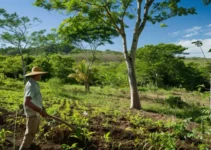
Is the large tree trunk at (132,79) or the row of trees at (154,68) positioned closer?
the large tree trunk at (132,79)

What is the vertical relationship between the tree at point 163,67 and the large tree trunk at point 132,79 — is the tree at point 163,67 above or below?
above

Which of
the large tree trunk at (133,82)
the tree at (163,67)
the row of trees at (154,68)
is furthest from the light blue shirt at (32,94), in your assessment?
the tree at (163,67)

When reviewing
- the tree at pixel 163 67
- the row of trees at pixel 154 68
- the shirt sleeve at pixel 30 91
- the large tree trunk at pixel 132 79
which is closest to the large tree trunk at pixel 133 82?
the large tree trunk at pixel 132 79

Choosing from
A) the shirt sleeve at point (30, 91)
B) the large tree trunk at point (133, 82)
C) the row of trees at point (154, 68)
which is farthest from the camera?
the row of trees at point (154, 68)

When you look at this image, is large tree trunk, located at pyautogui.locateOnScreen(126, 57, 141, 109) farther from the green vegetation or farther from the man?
the man

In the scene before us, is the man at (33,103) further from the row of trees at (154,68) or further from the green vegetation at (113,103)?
the row of trees at (154,68)

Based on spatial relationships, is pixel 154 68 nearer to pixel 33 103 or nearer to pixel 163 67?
pixel 163 67

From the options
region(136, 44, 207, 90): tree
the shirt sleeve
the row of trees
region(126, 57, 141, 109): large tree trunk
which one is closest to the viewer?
the shirt sleeve

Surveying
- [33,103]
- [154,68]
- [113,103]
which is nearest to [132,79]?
[113,103]

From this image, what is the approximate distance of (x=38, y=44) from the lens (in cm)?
2670

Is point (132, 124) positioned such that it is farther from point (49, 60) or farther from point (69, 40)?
point (49, 60)

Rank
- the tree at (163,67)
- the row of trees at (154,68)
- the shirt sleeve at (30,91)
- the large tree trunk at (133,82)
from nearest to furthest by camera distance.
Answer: the shirt sleeve at (30,91) < the large tree trunk at (133,82) < the row of trees at (154,68) < the tree at (163,67)

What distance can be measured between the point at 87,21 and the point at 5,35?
14683mm

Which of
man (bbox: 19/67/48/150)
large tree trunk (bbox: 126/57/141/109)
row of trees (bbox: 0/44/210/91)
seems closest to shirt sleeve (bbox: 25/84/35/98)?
man (bbox: 19/67/48/150)
